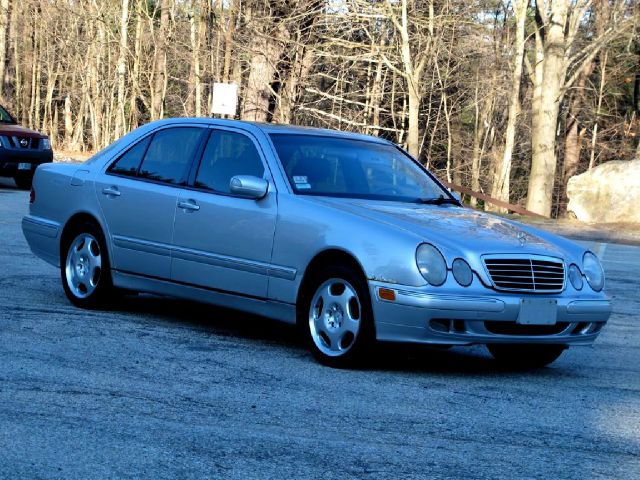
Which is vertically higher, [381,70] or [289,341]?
[381,70]

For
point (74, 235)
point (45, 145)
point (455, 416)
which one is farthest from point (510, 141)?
point (455, 416)

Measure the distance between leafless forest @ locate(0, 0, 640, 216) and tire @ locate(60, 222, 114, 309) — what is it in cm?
2142

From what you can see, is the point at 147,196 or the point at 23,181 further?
the point at 23,181

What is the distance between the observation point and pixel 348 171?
8.68 metres

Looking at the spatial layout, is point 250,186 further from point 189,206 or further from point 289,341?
point 289,341

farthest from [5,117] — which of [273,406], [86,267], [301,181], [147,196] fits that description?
[273,406]

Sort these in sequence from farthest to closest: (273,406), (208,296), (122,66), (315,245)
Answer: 1. (122,66)
2. (208,296)
3. (315,245)
4. (273,406)

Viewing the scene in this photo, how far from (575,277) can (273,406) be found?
243 cm

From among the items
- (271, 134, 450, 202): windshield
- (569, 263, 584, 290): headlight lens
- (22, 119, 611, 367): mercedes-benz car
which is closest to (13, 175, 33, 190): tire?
(22, 119, 611, 367): mercedes-benz car

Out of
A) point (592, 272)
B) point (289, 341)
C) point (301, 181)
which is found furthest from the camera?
point (289, 341)

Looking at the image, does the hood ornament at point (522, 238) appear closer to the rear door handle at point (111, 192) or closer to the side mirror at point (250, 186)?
the side mirror at point (250, 186)

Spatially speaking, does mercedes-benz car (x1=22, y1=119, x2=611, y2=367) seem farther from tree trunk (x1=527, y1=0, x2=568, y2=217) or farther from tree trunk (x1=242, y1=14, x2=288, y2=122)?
tree trunk (x1=527, y1=0, x2=568, y2=217)

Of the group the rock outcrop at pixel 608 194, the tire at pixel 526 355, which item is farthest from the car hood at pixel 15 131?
the tire at pixel 526 355

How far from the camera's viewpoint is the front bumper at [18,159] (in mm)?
25516
